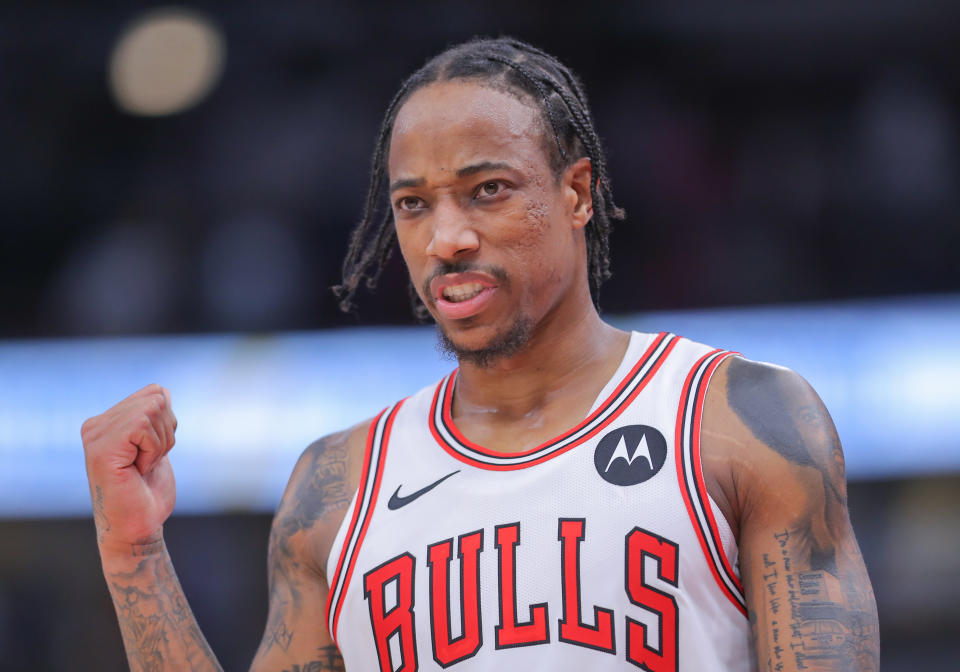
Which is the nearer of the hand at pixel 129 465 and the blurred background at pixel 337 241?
the hand at pixel 129 465

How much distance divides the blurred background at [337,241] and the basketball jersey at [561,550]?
3.84 m

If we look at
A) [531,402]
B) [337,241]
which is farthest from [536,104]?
[337,241]

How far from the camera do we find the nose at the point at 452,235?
2.48 m

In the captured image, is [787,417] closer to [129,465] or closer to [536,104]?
[536,104]

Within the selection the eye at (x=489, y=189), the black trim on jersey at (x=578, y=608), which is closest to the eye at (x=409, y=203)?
the eye at (x=489, y=189)

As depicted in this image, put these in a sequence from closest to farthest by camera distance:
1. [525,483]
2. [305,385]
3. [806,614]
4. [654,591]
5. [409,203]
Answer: [806,614] → [654,591] → [525,483] → [409,203] → [305,385]

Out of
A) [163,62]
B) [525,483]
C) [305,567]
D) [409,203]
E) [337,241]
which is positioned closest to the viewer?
[525,483]

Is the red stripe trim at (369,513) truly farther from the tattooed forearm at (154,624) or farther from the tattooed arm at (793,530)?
the tattooed arm at (793,530)

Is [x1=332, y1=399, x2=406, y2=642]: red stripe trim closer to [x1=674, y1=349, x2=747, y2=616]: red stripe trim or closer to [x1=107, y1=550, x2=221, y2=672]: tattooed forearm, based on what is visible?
[x1=107, y1=550, x2=221, y2=672]: tattooed forearm

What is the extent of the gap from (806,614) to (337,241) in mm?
6206

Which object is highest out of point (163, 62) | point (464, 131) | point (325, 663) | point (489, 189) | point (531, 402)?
point (163, 62)

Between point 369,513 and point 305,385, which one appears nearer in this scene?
point 369,513

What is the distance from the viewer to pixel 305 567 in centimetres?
272

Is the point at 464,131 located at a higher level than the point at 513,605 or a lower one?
higher
